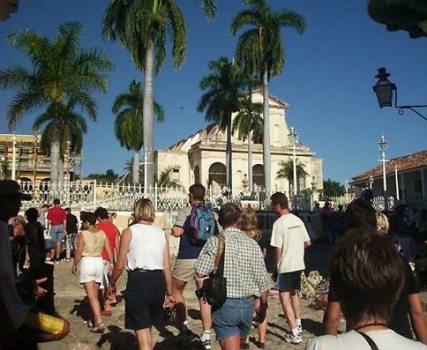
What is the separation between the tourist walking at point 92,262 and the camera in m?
6.26

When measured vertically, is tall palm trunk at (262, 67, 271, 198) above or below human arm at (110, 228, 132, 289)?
above

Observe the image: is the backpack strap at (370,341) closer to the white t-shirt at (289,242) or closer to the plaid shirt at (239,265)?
the plaid shirt at (239,265)

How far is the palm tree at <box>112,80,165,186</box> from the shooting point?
4012 centimetres

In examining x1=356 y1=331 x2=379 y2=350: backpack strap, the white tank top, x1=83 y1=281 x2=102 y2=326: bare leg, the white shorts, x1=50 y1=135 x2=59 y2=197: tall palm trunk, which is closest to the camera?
x1=356 y1=331 x2=379 y2=350: backpack strap

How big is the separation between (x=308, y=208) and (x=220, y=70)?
14596mm

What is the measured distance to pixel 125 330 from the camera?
6422 millimetres

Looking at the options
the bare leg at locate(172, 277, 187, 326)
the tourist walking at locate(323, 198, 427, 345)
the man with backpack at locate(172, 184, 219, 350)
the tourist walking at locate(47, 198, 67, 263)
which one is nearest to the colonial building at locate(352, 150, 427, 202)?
the tourist walking at locate(47, 198, 67, 263)

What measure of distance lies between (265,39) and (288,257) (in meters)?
22.9

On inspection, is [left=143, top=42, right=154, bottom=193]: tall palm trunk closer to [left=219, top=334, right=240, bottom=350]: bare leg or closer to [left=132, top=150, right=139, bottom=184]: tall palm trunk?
[left=132, top=150, right=139, bottom=184]: tall palm trunk

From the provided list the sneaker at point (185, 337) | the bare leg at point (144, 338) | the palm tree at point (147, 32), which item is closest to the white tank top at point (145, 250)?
the bare leg at point (144, 338)

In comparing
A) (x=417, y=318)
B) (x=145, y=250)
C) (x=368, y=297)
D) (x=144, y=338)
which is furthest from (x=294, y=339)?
(x=368, y=297)

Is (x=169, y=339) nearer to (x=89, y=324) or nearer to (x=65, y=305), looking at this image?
(x=89, y=324)

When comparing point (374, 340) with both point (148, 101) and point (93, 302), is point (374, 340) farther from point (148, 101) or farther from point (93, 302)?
point (148, 101)

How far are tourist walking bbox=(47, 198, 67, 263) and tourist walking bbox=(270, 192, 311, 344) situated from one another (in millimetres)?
9814
